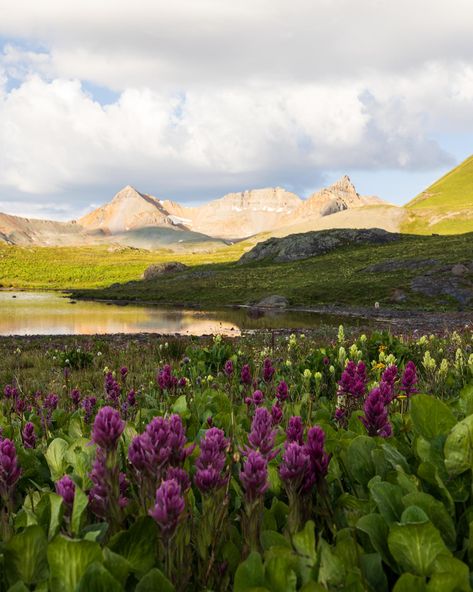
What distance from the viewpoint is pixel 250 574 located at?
5.66ft

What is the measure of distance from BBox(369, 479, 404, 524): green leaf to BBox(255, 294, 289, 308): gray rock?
206 feet

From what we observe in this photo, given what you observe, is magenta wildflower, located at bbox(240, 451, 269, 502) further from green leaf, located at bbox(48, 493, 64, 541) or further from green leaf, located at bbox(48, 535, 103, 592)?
green leaf, located at bbox(48, 493, 64, 541)

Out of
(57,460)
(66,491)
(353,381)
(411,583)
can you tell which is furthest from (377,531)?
(353,381)

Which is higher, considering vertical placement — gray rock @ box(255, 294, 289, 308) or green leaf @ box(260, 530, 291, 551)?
green leaf @ box(260, 530, 291, 551)

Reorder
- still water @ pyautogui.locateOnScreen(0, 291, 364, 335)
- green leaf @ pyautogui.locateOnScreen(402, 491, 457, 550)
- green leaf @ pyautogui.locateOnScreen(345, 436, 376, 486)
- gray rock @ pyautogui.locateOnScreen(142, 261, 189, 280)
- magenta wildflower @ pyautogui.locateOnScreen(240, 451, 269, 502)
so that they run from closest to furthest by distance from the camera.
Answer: magenta wildflower @ pyautogui.locateOnScreen(240, 451, 269, 502) → green leaf @ pyautogui.locateOnScreen(402, 491, 457, 550) → green leaf @ pyautogui.locateOnScreen(345, 436, 376, 486) → still water @ pyautogui.locateOnScreen(0, 291, 364, 335) → gray rock @ pyautogui.locateOnScreen(142, 261, 189, 280)

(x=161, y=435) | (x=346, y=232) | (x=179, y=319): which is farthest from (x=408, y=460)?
(x=346, y=232)

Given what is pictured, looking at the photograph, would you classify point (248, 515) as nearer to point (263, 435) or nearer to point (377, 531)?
point (263, 435)

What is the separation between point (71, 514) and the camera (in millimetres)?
2109

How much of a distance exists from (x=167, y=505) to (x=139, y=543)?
1.55 feet

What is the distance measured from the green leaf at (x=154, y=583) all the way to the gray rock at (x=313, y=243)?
120 meters

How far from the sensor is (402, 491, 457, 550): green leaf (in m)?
2.22

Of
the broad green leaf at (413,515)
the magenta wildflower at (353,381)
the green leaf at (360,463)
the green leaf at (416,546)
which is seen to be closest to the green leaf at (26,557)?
the green leaf at (416,546)

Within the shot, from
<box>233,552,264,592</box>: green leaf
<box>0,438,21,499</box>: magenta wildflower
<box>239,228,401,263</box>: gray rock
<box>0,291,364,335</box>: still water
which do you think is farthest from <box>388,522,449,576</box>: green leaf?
<box>239,228,401,263</box>: gray rock

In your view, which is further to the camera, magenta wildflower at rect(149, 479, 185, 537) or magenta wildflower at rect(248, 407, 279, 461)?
magenta wildflower at rect(248, 407, 279, 461)
